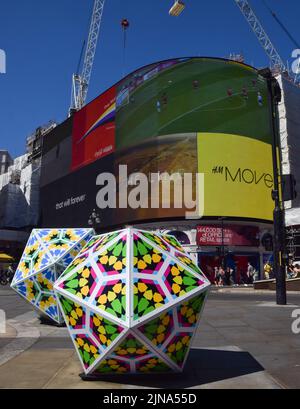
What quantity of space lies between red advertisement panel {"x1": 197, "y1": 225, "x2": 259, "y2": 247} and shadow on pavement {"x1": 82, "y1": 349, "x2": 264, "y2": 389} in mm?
37924

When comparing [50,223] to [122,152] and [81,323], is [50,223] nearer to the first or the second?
[122,152]

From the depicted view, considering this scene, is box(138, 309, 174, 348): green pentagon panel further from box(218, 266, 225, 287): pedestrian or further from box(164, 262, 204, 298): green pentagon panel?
box(218, 266, 225, 287): pedestrian

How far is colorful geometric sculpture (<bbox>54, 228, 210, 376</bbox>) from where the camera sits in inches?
210

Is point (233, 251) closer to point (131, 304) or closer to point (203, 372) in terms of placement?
point (203, 372)

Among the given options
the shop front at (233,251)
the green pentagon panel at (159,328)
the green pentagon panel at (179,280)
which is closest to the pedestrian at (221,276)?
the shop front at (233,251)

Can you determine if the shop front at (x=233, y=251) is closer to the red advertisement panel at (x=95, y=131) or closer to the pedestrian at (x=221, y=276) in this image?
the pedestrian at (x=221, y=276)

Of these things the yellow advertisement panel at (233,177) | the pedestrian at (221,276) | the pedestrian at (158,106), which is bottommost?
the pedestrian at (221,276)

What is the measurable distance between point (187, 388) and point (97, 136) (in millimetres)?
56726

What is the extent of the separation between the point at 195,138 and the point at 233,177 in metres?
6.01

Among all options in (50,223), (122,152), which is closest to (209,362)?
(122,152)

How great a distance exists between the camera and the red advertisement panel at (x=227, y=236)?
4597 centimetres

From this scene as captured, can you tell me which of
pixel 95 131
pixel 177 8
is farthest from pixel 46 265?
pixel 177 8

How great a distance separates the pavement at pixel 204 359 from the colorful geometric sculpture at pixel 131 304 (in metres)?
0.32

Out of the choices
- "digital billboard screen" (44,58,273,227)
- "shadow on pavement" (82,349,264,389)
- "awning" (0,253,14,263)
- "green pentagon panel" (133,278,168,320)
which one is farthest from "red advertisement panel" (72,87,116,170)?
"green pentagon panel" (133,278,168,320)
